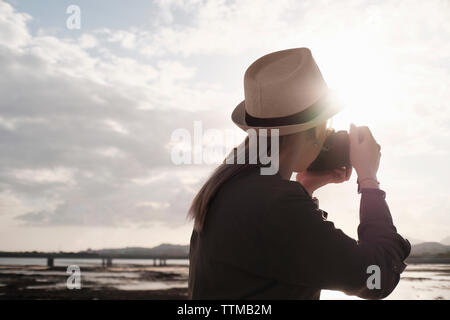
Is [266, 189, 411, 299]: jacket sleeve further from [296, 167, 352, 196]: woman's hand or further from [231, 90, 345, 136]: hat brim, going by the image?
[296, 167, 352, 196]: woman's hand

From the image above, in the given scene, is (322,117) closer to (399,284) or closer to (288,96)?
(288,96)

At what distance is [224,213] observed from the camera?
4.82 feet

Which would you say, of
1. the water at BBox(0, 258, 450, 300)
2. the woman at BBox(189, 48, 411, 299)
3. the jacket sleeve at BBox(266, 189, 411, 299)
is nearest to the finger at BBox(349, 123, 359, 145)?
the woman at BBox(189, 48, 411, 299)

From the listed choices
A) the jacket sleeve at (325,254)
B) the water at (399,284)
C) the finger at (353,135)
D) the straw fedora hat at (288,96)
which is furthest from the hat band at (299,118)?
the water at (399,284)

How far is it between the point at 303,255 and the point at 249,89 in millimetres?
655

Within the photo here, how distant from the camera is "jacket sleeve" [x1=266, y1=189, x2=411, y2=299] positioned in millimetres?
1332

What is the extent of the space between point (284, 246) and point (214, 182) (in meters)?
0.33

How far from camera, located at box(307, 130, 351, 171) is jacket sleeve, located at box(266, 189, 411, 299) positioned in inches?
16.5

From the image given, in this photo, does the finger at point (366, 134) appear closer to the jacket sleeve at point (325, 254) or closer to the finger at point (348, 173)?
the finger at point (348, 173)

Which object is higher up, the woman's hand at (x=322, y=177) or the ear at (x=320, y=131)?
the ear at (x=320, y=131)

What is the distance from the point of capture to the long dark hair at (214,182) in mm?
1514

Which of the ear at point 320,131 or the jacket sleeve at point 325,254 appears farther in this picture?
the ear at point 320,131

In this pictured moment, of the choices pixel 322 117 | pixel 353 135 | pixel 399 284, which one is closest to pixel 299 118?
pixel 322 117
